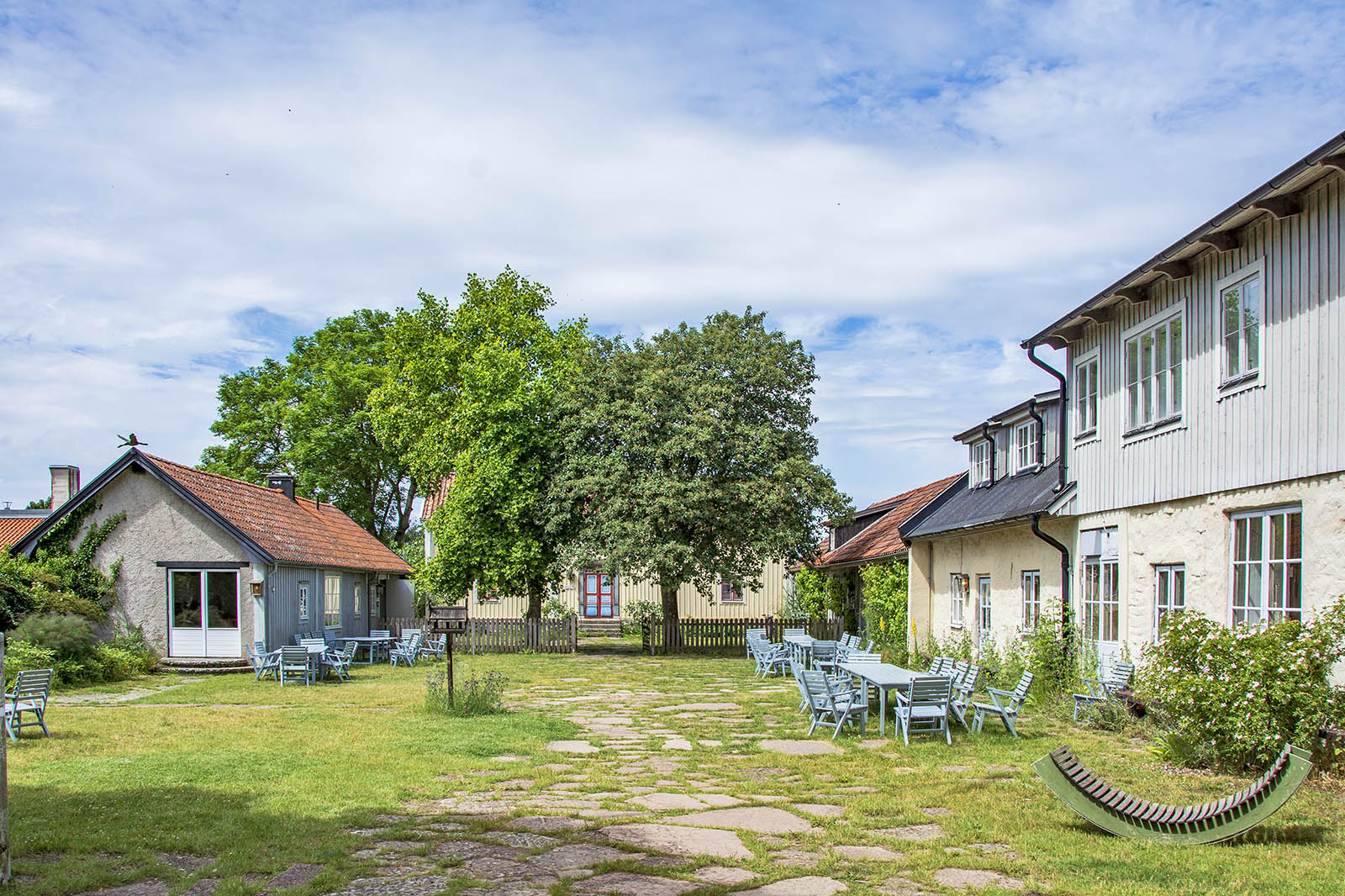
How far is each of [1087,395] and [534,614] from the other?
19056mm

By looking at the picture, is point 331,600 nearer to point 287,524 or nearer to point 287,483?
point 287,524

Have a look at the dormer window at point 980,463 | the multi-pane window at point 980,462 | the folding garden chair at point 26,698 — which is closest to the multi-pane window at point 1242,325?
the multi-pane window at point 980,462

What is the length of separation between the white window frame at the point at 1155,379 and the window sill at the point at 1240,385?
2.87ft

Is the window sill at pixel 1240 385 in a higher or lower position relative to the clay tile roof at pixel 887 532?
higher

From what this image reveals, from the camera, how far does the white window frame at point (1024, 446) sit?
63.5 feet

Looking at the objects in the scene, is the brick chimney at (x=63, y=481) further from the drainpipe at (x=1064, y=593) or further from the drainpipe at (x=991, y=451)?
the drainpipe at (x=1064, y=593)

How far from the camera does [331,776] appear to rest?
9898mm

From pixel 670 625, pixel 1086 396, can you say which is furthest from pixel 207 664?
pixel 1086 396

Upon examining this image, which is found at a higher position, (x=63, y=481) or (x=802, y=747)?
(x=63, y=481)

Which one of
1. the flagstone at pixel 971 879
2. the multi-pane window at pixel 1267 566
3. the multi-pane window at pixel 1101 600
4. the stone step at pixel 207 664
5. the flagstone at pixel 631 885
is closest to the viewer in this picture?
the flagstone at pixel 631 885

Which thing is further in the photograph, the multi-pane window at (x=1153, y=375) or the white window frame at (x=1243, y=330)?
the multi-pane window at (x=1153, y=375)

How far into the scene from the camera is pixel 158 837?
7543 millimetres

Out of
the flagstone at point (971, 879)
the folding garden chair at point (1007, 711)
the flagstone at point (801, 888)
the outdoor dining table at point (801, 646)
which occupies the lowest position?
the outdoor dining table at point (801, 646)

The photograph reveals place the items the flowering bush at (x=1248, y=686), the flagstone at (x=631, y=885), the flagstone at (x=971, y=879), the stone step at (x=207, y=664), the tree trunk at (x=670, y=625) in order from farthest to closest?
the tree trunk at (x=670, y=625) → the stone step at (x=207, y=664) → the flowering bush at (x=1248, y=686) → the flagstone at (x=971, y=879) → the flagstone at (x=631, y=885)
